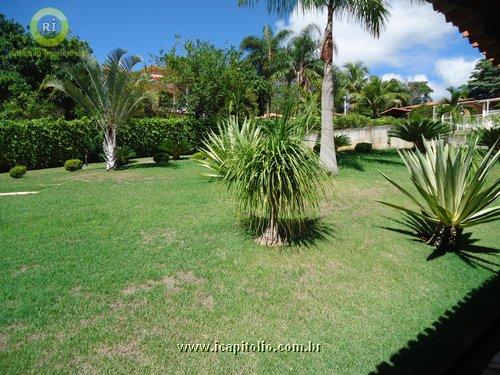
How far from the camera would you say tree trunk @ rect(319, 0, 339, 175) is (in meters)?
11.3

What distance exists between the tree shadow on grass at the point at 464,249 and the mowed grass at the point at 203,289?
0.07m

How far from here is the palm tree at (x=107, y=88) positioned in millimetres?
12430

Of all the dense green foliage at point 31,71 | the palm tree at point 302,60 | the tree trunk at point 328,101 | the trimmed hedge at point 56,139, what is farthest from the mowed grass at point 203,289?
the palm tree at point 302,60

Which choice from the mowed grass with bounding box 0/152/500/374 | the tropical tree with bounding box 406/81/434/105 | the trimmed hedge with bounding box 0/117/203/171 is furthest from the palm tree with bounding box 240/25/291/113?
the tropical tree with bounding box 406/81/434/105

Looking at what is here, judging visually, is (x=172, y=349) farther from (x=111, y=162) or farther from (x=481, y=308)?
Answer: (x=111, y=162)

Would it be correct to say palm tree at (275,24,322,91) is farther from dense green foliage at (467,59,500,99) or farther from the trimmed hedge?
dense green foliage at (467,59,500,99)

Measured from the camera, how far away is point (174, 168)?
13711mm

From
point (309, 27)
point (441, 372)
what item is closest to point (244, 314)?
point (441, 372)

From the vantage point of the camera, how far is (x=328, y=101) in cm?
1165

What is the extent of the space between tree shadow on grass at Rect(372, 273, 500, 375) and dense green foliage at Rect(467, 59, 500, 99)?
4984cm

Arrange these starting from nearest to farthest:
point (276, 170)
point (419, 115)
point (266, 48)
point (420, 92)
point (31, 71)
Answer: point (276, 170) < point (419, 115) < point (31, 71) < point (266, 48) < point (420, 92)

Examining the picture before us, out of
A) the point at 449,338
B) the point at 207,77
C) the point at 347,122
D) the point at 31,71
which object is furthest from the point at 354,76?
the point at 449,338

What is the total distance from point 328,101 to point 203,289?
888 cm

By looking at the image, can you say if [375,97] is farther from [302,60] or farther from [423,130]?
[423,130]
